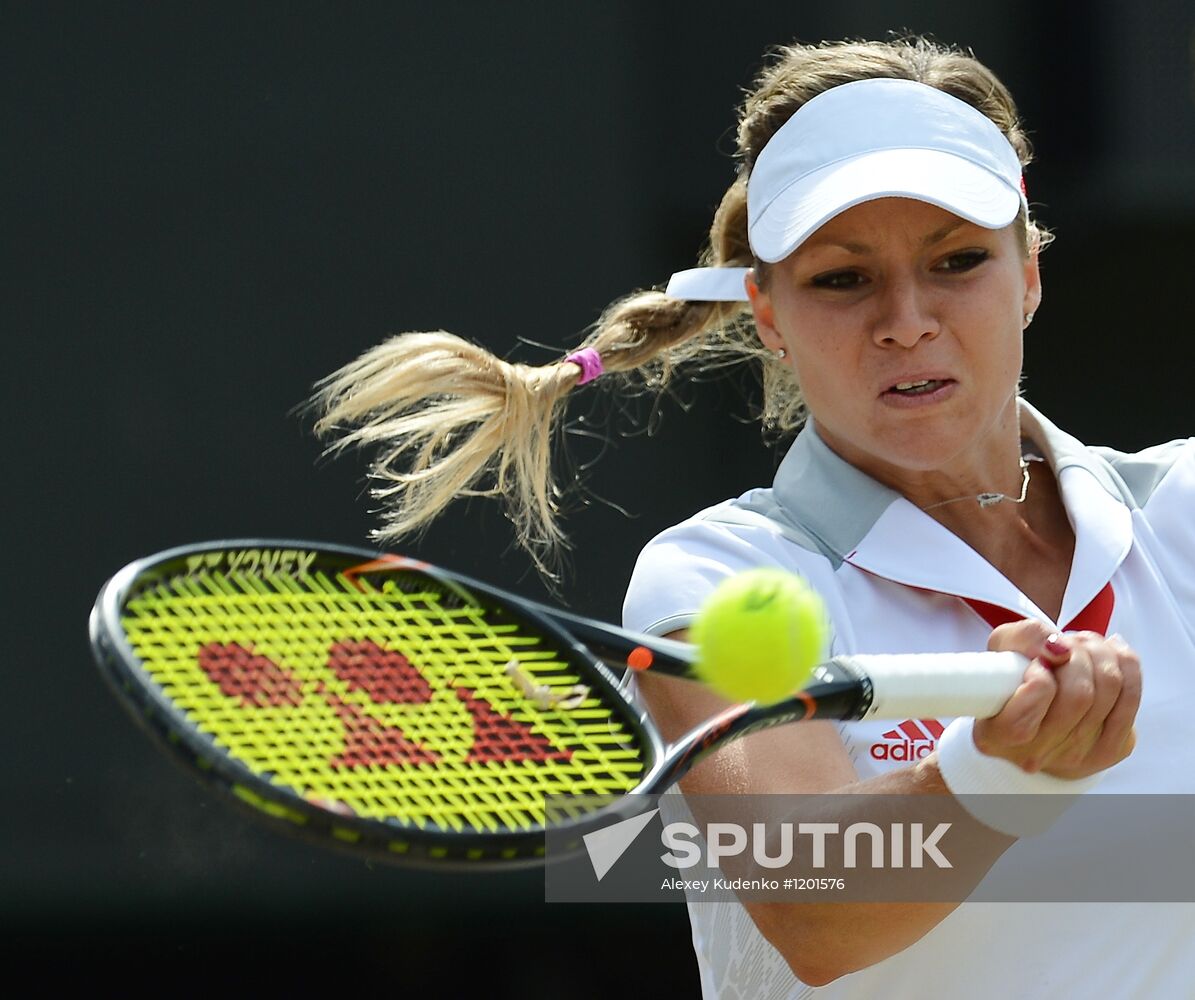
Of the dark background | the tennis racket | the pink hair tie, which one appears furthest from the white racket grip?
the dark background

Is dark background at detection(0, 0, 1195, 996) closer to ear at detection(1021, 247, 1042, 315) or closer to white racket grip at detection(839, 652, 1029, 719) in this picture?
ear at detection(1021, 247, 1042, 315)

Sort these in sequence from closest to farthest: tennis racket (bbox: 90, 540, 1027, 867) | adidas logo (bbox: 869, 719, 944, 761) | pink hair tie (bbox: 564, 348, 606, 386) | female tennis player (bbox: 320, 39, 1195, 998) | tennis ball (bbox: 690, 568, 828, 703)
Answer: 1. tennis racket (bbox: 90, 540, 1027, 867)
2. tennis ball (bbox: 690, 568, 828, 703)
3. female tennis player (bbox: 320, 39, 1195, 998)
4. adidas logo (bbox: 869, 719, 944, 761)
5. pink hair tie (bbox: 564, 348, 606, 386)

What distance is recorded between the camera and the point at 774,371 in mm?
1995

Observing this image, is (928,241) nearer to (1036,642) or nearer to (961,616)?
(961,616)

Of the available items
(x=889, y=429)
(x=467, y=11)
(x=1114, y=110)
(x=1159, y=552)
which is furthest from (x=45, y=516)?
(x=1114, y=110)

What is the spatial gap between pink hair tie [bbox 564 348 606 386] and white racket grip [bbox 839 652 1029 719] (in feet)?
2.16

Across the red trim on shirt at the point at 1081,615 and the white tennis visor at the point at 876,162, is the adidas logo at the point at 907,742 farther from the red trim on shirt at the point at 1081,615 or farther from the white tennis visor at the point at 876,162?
the white tennis visor at the point at 876,162

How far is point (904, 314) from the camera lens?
5.16ft

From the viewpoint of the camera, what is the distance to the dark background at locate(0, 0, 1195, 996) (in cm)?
250

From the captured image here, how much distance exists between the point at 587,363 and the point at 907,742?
Answer: 1.94ft

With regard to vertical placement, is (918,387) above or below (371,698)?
above

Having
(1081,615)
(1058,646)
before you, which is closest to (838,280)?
(1081,615)

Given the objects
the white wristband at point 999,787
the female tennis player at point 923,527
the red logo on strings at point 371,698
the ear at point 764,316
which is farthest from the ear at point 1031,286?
the red logo on strings at point 371,698

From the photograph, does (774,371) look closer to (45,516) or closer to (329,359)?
(329,359)
